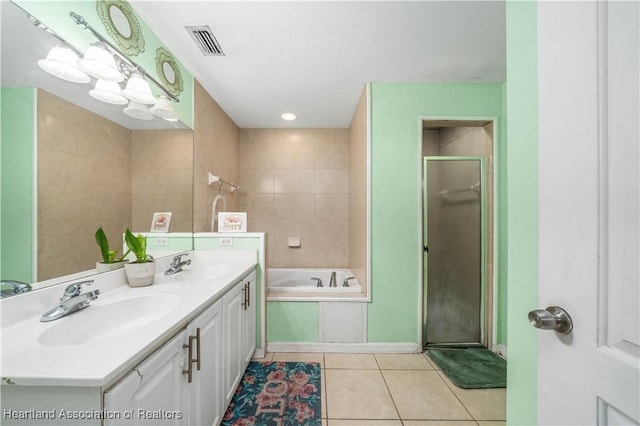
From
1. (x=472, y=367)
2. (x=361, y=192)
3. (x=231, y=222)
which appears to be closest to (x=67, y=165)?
(x=231, y=222)

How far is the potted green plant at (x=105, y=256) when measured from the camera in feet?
3.96

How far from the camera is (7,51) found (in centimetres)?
87

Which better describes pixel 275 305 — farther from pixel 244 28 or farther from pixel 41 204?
pixel 244 28

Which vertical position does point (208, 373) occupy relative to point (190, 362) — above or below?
below

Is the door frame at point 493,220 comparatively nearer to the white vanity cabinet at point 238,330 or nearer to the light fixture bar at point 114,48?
the white vanity cabinet at point 238,330

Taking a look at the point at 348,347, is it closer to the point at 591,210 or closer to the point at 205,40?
the point at 591,210

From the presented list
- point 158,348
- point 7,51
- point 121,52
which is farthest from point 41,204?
point 121,52

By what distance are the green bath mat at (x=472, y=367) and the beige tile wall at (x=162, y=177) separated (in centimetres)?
242

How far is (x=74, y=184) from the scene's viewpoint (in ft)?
3.54

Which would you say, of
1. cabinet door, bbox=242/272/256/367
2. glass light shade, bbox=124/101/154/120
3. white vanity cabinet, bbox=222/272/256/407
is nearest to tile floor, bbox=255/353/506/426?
cabinet door, bbox=242/272/256/367

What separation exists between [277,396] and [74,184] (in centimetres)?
169

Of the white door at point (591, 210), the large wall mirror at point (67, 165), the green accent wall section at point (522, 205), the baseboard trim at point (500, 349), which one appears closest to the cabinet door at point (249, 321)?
the large wall mirror at point (67, 165)

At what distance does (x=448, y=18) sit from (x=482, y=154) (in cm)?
135

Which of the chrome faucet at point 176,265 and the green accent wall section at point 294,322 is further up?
the chrome faucet at point 176,265
